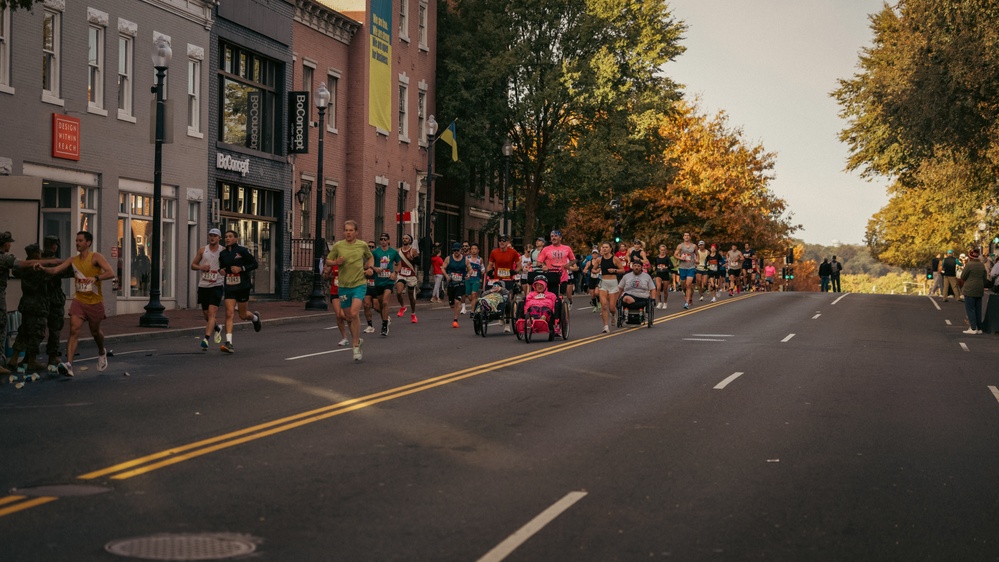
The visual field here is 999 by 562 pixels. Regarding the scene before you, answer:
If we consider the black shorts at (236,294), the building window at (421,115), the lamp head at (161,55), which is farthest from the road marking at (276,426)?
the building window at (421,115)

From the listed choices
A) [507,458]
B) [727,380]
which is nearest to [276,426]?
[507,458]

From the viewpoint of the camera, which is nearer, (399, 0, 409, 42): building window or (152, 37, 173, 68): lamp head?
(152, 37, 173, 68): lamp head

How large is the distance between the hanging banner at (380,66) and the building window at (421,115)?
3615mm

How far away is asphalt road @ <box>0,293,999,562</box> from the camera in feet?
23.7

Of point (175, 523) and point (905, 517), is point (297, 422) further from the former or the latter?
point (905, 517)

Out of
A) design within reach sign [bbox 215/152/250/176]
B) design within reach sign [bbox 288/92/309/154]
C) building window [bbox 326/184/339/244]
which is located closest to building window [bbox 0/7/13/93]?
design within reach sign [bbox 215/152/250/176]

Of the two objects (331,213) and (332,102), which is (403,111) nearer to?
(332,102)

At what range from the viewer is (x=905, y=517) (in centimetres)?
805

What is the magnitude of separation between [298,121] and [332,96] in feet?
11.7

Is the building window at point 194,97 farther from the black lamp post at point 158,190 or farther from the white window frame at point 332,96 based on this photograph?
the white window frame at point 332,96

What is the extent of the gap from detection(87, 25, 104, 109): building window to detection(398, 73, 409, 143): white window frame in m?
19.1

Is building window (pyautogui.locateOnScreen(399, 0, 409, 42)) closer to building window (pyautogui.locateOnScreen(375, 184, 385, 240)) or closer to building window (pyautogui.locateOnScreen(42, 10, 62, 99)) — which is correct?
building window (pyautogui.locateOnScreen(375, 184, 385, 240))

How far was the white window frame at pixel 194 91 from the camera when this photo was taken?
32909mm

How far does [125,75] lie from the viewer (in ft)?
98.0
